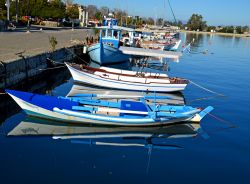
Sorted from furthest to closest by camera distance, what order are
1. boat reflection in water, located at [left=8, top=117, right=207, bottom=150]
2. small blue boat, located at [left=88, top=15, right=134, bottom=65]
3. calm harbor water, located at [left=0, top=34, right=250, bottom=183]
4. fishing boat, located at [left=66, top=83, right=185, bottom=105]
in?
small blue boat, located at [left=88, top=15, right=134, bottom=65] < fishing boat, located at [left=66, top=83, right=185, bottom=105] < boat reflection in water, located at [left=8, top=117, right=207, bottom=150] < calm harbor water, located at [left=0, top=34, right=250, bottom=183]

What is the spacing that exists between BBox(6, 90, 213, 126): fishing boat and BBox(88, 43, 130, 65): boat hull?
661 inches

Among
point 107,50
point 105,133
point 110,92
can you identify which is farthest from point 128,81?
point 107,50

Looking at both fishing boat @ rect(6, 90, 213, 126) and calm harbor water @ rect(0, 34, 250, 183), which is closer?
calm harbor water @ rect(0, 34, 250, 183)

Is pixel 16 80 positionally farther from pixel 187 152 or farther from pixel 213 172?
pixel 213 172

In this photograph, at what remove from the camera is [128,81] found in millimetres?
23562

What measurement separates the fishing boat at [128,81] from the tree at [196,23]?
171 meters

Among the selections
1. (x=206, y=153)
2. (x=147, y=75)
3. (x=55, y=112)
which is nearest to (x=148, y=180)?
(x=206, y=153)

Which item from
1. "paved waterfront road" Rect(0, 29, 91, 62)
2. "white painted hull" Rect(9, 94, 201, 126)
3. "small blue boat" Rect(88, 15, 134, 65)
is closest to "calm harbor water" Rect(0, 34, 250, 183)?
"white painted hull" Rect(9, 94, 201, 126)

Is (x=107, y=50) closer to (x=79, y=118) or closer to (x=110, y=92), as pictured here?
(x=110, y=92)

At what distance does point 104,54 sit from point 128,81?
10471 millimetres

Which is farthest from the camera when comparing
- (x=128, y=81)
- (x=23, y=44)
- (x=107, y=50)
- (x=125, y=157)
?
(x=107, y=50)

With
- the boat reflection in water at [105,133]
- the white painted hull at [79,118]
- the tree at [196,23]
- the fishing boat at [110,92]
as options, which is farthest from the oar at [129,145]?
the tree at [196,23]

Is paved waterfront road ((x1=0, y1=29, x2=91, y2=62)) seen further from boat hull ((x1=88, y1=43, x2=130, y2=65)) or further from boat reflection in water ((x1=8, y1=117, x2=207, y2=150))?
boat reflection in water ((x1=8, y1=117, x2=207, y2=150))

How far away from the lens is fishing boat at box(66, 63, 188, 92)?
23.5 m
